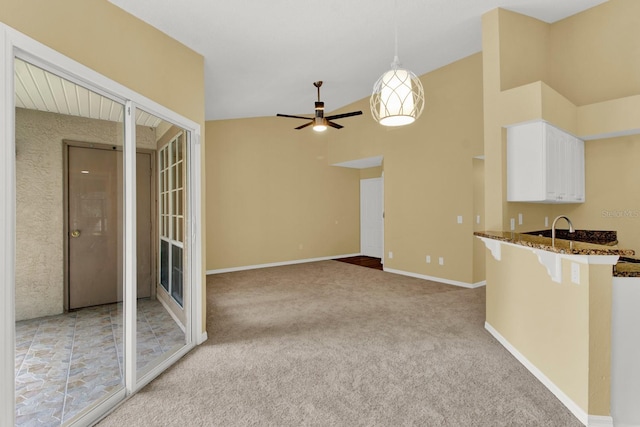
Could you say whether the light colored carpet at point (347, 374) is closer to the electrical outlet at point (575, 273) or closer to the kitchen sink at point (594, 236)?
the electrical outlet at point (575, 273)

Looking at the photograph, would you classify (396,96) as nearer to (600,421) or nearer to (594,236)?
(600,421)

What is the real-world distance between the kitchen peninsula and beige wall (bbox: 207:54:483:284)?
246 cm

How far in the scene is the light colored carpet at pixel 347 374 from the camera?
2.04 metres

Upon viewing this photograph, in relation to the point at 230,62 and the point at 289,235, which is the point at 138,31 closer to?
the point at 230,62

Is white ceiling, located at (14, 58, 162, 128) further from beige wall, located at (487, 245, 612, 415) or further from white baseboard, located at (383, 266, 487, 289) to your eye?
white baseboard, located at (383, 266, 487, 289)

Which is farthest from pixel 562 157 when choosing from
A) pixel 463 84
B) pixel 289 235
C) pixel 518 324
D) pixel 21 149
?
pixel 289 235

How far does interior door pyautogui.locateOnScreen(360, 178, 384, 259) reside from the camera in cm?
808

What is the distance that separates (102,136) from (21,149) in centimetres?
72

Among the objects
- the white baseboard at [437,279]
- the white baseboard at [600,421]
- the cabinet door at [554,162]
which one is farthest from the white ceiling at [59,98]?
the white baseboard at [437,279]

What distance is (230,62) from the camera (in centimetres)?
384

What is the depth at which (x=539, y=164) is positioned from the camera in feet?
9.86

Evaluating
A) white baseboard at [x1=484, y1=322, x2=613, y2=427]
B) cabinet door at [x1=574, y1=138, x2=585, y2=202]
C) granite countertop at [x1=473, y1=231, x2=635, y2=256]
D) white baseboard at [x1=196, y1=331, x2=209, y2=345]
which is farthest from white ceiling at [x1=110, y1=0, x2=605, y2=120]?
white baseboard at [x1=484, y1=322, x2=613, y2=427]

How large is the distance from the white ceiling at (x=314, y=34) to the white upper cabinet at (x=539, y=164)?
4.54 feet

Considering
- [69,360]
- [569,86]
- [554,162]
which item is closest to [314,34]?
[554,162]
